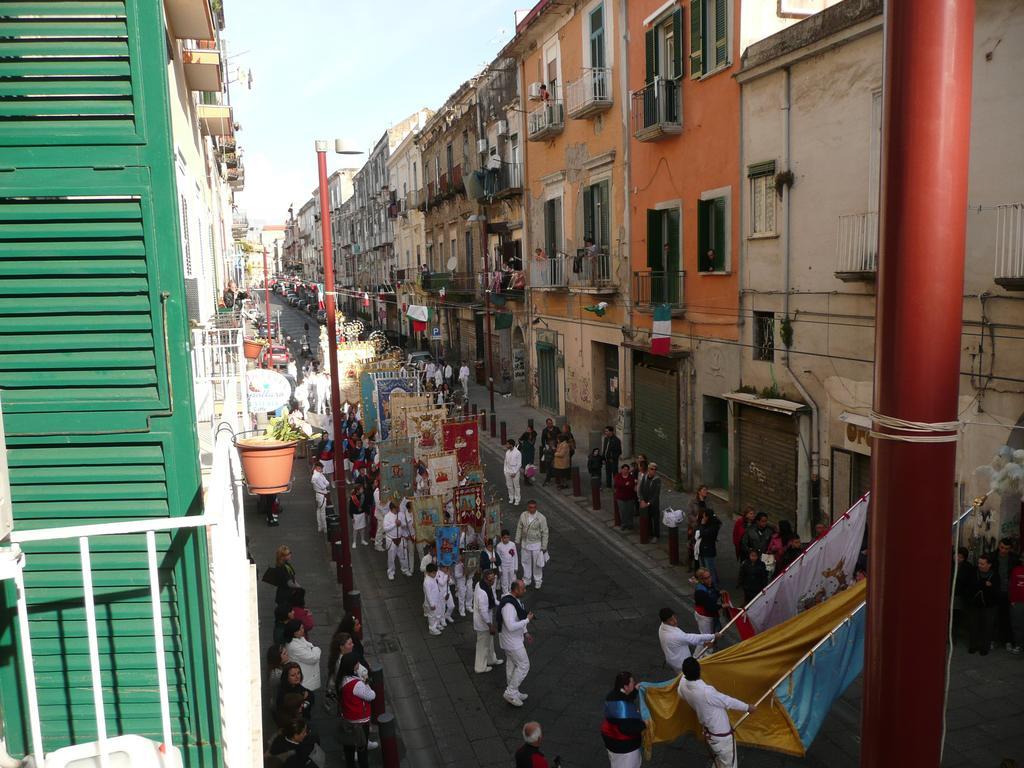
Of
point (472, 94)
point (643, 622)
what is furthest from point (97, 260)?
point (472, 94)

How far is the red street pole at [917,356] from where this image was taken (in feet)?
8.84

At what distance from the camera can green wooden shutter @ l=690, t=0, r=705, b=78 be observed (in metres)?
17.5

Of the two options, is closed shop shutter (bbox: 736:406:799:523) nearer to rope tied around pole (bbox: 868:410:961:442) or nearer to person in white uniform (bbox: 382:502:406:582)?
person in white uniform (bbox: 382:502:406:582)

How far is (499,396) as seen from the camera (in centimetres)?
3366

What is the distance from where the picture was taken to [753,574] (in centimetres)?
1203

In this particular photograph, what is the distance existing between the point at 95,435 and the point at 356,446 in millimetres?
17227

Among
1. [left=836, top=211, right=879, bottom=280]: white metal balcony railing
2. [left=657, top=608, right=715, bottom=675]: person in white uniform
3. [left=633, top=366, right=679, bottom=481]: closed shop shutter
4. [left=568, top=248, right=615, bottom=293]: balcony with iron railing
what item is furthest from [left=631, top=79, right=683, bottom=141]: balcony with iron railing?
[left=657, top=608, right=715, bottom=675]: person in white uniform

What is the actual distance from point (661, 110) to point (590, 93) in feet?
14.7

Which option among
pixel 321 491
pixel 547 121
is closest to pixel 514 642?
pixel 321 491

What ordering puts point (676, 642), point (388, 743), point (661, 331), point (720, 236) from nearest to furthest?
point (388, 743) < point (676, 642) < point (720, 236) < point (661, 331)

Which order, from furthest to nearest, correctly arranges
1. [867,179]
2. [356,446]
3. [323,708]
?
[356,446] → [867,179] → [323,708]

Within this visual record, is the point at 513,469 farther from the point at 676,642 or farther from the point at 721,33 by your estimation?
the point at 721,33

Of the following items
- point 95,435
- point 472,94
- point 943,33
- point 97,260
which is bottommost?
point 95,435

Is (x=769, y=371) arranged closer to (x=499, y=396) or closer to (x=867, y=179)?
(x=867, y=179)
